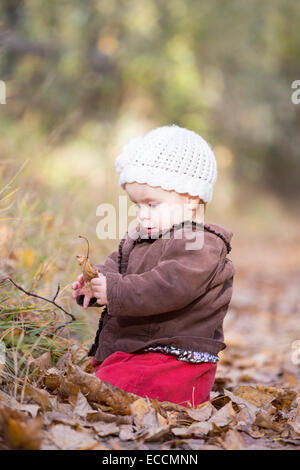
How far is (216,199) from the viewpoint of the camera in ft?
57.0

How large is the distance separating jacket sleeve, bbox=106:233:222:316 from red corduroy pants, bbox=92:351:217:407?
0.77 ft

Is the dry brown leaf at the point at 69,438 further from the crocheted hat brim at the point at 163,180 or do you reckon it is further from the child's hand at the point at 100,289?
the crocheted hat brim at the point at 163,180

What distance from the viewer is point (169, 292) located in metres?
2.27

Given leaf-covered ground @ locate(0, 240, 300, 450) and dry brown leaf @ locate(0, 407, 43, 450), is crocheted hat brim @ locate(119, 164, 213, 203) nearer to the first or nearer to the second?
leaf-covered ground @ locate(0, 240, 300, 450)

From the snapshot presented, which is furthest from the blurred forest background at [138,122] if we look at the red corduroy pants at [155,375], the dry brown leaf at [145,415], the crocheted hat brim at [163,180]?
the crocheted hat brim at [163,180]

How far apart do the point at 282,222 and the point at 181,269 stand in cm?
1760

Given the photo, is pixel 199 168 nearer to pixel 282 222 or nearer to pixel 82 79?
pixel 82 79

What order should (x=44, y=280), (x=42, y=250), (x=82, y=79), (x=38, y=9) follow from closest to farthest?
(x=44, y=280), (x=42, y=250), (x=38, y=9), (x=82, y=79)

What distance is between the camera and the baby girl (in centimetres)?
230

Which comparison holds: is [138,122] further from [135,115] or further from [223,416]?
[223,416]

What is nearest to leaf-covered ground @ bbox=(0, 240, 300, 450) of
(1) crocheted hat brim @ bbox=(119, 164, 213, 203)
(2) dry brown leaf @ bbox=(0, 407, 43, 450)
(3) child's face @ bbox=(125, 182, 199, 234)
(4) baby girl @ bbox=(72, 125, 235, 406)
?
(2) dry brown leaf @ bbox=(0, 407, 43, 450)

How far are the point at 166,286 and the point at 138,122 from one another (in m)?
11.3
